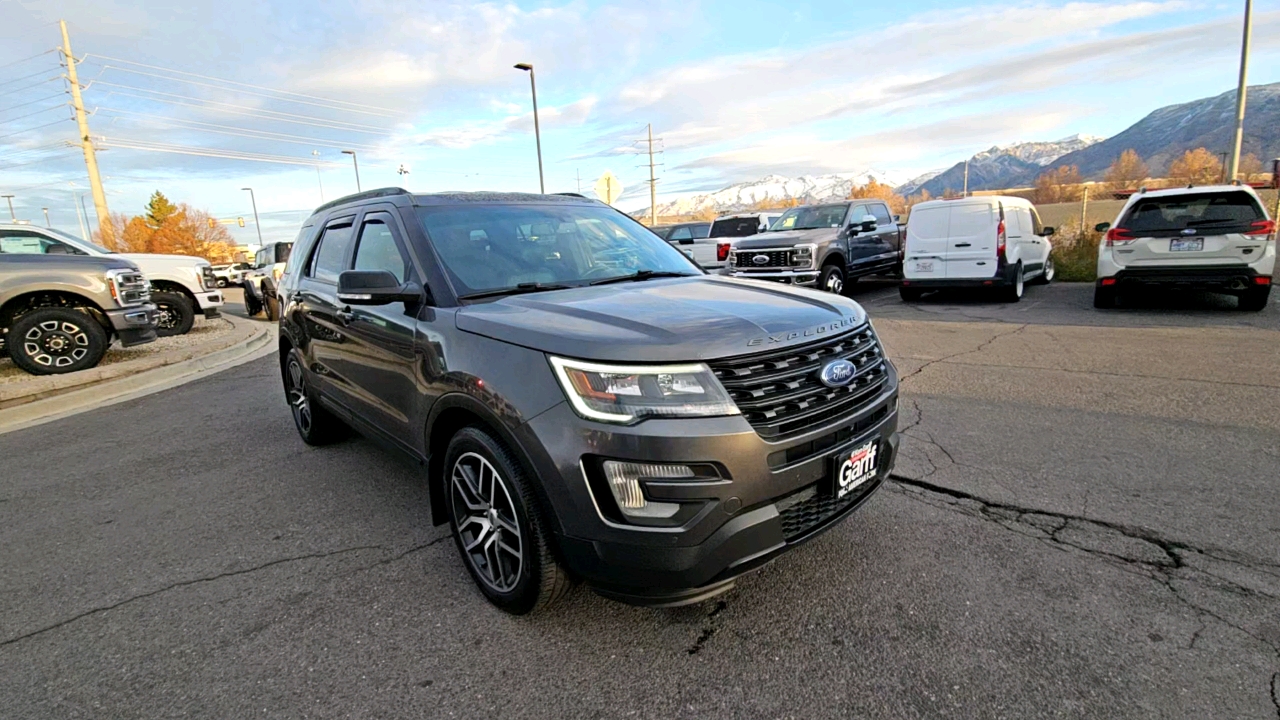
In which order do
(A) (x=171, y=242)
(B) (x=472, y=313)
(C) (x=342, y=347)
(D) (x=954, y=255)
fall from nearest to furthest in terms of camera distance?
(B) (x=472, y=313)
(C) (x=342, y=347)
(D) (x=954, y=255)
(A) (x=171, y=242)

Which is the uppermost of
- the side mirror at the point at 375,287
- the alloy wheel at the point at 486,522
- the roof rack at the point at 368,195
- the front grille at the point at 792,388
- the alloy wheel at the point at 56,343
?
the roof rack at the point at 368,195

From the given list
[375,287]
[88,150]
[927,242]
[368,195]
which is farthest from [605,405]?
[88,150]

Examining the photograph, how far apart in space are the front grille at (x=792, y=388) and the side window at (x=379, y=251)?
1859 mm

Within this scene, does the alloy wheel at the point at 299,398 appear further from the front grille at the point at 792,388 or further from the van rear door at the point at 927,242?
the van rear door at the point at 927,242

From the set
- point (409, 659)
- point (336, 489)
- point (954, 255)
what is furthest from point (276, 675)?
point (954, 255)

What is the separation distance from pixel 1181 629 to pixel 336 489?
4359mm

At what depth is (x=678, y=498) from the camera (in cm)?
213

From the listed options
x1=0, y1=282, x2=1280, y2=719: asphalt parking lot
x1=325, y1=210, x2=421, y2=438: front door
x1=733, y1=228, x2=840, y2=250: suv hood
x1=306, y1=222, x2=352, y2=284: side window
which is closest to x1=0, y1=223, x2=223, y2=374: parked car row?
x1=0, y1=282, x2=1280, y2=719: asphalt parking lot

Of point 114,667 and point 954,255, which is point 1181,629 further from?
point 954,255

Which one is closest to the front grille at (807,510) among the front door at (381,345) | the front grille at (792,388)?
the front grille at (792,388)

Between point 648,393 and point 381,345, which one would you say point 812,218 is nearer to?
point 381,345

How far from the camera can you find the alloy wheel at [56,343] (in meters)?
7.70

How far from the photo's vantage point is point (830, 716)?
6.83 feet

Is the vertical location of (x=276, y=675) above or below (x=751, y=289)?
below
